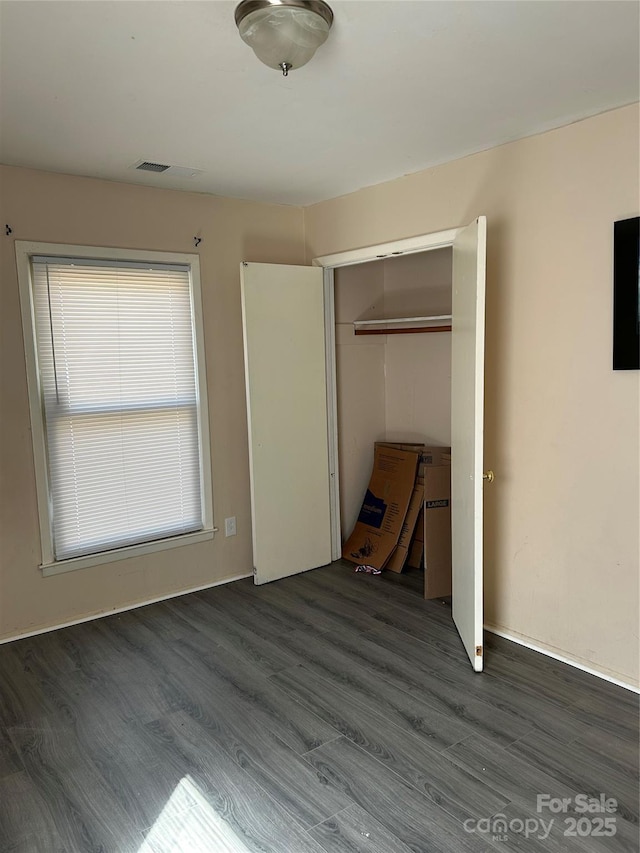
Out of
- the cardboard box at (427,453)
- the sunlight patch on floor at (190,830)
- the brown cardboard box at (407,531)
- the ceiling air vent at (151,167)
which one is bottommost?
the sunlight patch on floor at (190,830)

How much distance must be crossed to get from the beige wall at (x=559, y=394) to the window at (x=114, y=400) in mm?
1729

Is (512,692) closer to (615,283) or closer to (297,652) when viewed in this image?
(297,652)

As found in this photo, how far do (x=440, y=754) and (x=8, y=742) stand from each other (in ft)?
5.54

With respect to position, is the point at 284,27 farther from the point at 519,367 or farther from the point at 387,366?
the point at 387,366

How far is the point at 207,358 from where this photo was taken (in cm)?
383

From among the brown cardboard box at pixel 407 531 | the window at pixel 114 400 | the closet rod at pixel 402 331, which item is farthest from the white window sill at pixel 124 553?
the closet rod at pixel 402 331

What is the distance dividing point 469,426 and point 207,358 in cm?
179

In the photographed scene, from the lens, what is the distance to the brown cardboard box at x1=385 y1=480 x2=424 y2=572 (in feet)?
13.5

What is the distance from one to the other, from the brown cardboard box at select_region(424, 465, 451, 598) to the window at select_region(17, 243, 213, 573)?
1.39 meters

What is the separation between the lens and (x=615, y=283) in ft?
8.27

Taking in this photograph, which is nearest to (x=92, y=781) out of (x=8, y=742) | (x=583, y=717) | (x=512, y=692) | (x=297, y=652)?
(x=8, y=742)

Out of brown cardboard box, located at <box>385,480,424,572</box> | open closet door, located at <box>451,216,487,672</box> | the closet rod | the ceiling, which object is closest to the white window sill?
brown cardboard box, located at <box>385,480,424,572</box>

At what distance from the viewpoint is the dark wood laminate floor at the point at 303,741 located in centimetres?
192

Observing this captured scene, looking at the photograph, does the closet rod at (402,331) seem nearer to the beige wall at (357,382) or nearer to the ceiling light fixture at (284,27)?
the beige wall at (357,382)
